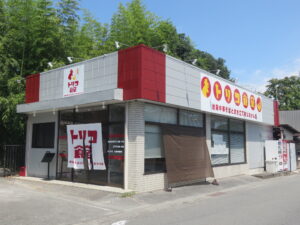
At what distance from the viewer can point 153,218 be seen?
7438 millimetres

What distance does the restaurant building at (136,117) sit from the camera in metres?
10.8

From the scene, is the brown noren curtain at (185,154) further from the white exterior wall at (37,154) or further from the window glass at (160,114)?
the white exterior wall at (37,154)

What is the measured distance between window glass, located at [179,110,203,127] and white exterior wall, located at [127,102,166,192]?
105 inches

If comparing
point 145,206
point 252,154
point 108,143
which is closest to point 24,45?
point 108,143

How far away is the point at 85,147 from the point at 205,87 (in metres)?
6.17

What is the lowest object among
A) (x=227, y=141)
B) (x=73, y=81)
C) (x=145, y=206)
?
(x=145, y=206)

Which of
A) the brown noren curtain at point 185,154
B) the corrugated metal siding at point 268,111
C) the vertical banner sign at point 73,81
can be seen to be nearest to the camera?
the brown noren curtain at point 185,154

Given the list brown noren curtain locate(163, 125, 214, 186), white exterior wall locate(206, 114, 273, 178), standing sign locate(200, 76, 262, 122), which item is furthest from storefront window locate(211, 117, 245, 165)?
brown noren curtain locate(163, 125, 214, 186)

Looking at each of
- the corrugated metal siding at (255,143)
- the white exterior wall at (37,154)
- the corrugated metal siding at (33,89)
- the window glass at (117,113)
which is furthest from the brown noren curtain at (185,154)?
the corrugated metal siding at (33,89)

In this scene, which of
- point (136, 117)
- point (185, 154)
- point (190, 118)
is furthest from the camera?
point (190, 118)

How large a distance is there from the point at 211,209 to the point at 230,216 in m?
1.00

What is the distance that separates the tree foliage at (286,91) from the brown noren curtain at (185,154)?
45.5 m

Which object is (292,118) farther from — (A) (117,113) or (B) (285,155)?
(A) (117,113)

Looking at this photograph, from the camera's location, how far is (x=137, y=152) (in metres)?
10.6
